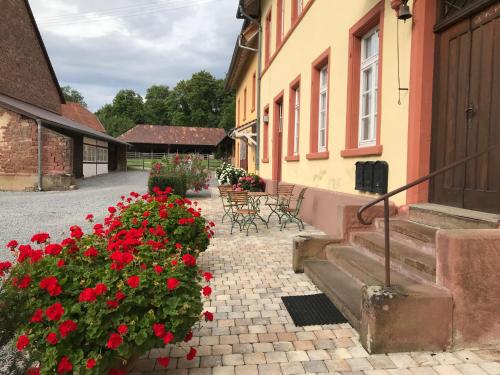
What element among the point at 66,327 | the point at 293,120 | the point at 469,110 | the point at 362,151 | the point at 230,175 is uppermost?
the point at 293,120

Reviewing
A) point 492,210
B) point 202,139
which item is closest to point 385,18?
point 492,210

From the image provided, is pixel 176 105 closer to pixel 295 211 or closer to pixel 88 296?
pixel 295 211

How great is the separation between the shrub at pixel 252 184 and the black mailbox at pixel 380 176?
8.88 metres

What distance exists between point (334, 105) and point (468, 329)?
499 centimetres

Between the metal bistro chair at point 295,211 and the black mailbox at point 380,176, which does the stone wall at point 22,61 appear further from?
the black mailbox at point 380,176

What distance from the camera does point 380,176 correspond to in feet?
17.8

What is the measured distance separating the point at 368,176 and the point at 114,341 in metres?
4.55

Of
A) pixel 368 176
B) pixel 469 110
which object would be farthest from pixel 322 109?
pixel 469 110

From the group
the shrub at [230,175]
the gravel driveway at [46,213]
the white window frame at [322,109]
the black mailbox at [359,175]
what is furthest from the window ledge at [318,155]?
the shrub at [230,175]

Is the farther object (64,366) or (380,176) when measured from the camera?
(380,176)

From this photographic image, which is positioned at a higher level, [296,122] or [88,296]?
[296,122]

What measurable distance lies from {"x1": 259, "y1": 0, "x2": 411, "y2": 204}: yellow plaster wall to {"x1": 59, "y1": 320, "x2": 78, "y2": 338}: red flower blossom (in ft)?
13.2

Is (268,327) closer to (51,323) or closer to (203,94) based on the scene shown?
(51,323)

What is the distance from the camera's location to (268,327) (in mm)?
3410
